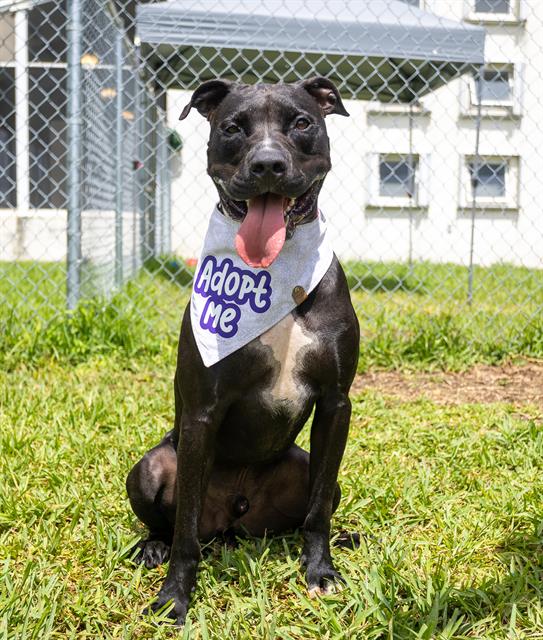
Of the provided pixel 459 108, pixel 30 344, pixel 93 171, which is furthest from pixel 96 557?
pixel 459 108

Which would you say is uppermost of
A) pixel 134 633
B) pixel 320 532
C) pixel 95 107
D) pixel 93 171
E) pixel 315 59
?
pixel 315 59

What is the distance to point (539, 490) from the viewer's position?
8.65ft

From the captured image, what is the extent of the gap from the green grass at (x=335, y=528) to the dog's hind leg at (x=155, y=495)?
0.24 feet

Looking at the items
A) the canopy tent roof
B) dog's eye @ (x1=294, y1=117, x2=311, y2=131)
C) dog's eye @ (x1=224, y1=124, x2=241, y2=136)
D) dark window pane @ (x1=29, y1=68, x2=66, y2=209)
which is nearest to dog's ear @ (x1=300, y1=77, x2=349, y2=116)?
dog's eye @ (x1=294, y1=117, x2=311, y2=131)

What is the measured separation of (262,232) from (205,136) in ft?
29.6

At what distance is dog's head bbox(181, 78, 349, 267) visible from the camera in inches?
75.7

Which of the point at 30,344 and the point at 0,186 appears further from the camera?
the point at 0,186

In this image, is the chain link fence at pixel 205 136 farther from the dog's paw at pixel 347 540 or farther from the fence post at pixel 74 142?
the dog's paw at pixel 347 540

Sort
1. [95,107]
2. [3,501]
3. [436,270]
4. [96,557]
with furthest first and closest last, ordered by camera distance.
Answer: [436,270]
[95,107]
[3,501]
[96,557]

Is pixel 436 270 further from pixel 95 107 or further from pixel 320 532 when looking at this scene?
pixel 320 532

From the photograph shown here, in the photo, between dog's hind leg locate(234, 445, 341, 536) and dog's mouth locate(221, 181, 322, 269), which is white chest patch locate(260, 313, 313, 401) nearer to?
dog's mouth locate(221, 181, 322, 269)

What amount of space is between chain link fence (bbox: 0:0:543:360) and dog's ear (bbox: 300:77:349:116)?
8.39 ft

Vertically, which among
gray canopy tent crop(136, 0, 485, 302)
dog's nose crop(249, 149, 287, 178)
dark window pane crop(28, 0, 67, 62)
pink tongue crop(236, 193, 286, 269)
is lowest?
pink tongue crop(236, 193, 286, 269)

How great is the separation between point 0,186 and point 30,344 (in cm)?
608
